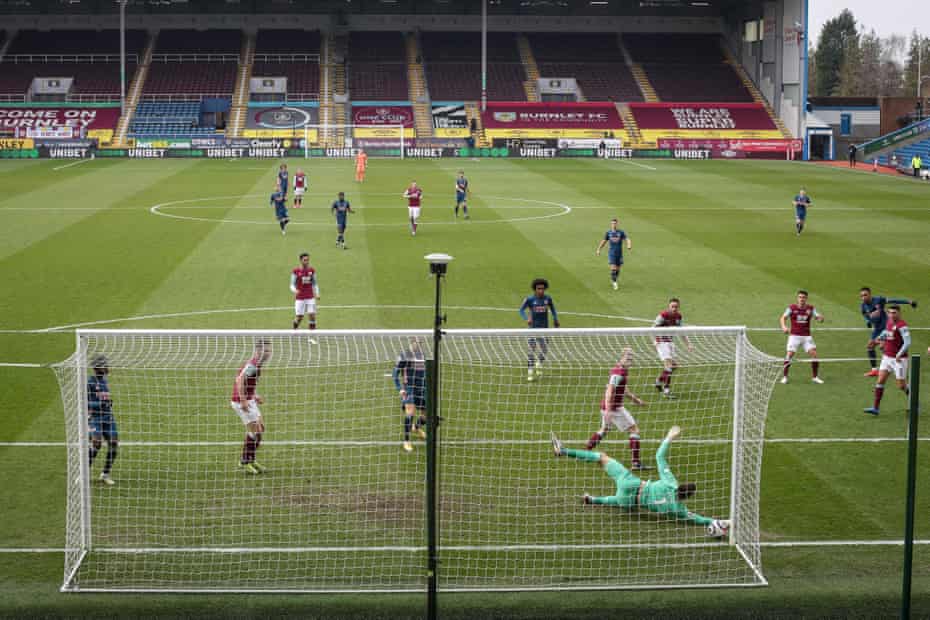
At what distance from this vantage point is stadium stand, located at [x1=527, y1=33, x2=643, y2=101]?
86812mm

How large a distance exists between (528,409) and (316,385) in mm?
3509

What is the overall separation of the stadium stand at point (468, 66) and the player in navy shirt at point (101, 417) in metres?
72.7

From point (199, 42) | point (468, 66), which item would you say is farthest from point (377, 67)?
point (199, 42)

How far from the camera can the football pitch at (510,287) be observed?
11.7 meters

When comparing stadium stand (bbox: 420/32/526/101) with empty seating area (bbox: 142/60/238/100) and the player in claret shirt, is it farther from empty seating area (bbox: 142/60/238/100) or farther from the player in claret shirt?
the player in claret shirt

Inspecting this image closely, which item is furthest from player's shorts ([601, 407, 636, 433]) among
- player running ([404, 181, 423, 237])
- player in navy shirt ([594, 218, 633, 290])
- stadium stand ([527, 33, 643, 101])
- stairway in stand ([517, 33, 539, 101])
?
stadium stand ([527, 33, 643, 101])

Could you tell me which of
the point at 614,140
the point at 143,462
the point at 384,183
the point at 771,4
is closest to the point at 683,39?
the point at 771,4

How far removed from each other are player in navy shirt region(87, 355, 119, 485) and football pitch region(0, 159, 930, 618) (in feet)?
2.18

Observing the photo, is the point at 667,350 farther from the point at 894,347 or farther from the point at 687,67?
the point at 687,67

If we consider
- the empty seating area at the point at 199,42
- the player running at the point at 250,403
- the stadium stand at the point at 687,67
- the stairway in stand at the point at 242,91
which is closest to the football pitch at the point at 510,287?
the player running at the point at 250,403

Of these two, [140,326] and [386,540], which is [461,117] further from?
[386,540]

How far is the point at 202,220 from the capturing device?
134 feet

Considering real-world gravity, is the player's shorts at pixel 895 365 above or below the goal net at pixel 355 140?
below

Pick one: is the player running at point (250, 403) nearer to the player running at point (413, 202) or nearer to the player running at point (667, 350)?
the player running at point (667, 350)
